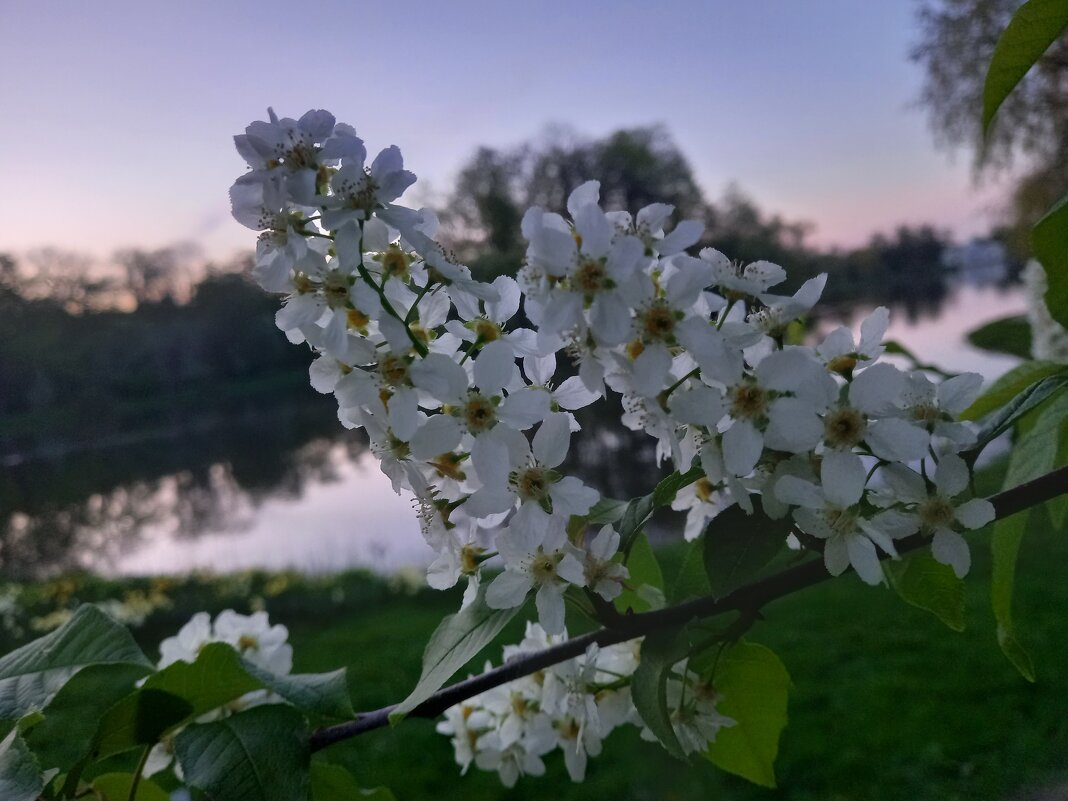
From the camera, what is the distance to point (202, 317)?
2.20 m

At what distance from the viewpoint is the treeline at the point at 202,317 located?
5.77ft

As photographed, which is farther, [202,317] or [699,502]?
[202,317]

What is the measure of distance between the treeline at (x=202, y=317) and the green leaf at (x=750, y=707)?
0.81 m

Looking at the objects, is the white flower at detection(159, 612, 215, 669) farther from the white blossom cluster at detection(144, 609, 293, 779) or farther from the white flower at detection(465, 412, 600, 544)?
the white flower at detection(465, 412, 600, 544)

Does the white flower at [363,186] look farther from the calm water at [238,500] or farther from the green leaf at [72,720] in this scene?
the calm water at [238,500]

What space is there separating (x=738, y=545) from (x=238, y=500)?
339 cm

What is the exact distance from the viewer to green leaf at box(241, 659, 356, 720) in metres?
0.26

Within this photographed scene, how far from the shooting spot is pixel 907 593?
0.83 feet

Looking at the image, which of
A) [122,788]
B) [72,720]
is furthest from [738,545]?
[72,720]

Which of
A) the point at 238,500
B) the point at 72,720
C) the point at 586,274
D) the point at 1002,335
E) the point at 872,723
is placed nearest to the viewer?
the point at 586,274

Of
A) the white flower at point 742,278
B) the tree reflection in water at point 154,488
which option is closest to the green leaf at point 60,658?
the white flower at point 742,278

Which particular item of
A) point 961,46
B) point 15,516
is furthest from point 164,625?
point 961,46

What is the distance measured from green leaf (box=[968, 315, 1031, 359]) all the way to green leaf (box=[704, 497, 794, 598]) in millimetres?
322

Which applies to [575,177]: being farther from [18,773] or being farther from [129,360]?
[18,773]
